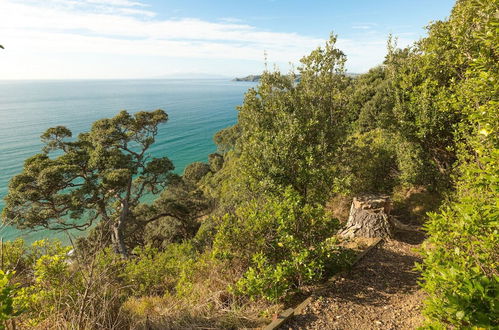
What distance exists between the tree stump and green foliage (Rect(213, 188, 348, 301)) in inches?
112

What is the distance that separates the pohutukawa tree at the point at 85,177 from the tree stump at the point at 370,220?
1274 centimetres

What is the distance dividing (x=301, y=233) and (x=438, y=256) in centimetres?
321

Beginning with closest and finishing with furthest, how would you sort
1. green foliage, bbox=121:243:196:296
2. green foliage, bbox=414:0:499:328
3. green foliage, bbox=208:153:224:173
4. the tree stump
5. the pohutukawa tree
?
green foliage, bbox=414:0:499:328
green foliage, bbox=121:243:196:296
the tree stump
the pohutukawa tree
green foliage, bbox=208:153:224:173

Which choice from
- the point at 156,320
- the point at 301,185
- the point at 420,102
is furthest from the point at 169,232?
the point at 420,102

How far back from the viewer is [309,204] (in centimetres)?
760

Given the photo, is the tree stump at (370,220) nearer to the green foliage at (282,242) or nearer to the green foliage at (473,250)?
the green foliage at (282,242)

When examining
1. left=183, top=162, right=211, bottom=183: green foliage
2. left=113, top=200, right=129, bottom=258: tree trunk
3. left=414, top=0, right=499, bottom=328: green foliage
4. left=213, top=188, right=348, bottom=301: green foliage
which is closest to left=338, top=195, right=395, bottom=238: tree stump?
left=213, top=188, right=348, bottom=301: green foliage

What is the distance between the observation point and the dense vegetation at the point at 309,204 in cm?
360

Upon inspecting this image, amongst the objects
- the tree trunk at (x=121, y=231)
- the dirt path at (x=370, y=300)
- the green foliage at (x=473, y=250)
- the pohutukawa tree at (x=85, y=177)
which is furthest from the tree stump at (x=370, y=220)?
the tree trunk at (x=121, y=231)

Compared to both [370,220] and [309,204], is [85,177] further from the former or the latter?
[370,220]

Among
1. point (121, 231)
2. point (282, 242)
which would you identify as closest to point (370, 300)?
point (282, 242)

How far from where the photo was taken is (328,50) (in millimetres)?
9367

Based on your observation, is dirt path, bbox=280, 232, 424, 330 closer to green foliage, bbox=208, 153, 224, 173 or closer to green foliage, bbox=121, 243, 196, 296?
green foliage, bbox=121, 243, 196, 296

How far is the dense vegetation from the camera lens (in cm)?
360
